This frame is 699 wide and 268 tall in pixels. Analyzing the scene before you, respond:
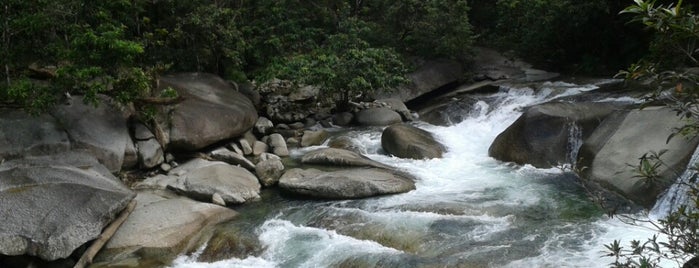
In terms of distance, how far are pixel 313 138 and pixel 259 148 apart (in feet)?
5.77

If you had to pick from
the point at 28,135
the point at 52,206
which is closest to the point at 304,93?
the point at 28,135

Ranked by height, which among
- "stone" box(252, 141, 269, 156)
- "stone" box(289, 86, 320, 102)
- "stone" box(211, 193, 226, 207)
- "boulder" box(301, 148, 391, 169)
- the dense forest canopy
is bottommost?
"stone" box(252, 141, 269, 156)

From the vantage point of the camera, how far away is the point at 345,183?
1068 centimetres

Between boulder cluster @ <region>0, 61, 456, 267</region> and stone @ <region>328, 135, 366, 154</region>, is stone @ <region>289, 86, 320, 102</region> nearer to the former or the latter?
boulder cluster @ <region>0, 61, 456, 267</region>

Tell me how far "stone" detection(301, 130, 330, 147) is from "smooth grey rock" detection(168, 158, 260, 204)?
11.3ft

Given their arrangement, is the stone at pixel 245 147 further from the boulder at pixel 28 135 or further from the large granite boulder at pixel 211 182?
the boulder at pixel 28 135

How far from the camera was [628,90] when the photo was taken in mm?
15172

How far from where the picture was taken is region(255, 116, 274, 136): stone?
15.7m

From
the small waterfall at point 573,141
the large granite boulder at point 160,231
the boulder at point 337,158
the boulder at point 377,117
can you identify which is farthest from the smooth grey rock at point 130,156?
the small waterfall at point 573,141

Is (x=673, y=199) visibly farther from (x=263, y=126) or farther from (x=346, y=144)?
(x=263, y=126)

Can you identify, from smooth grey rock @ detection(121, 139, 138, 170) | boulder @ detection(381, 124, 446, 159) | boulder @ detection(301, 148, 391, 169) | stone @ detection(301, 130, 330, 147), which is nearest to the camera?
smooth grey rock @ detection(121, 139, 138, 170)

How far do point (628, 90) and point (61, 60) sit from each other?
570 inches

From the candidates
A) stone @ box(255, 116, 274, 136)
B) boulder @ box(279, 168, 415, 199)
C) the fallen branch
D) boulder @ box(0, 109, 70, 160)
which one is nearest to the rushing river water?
boulder @ box(279, 168, 415, 199)

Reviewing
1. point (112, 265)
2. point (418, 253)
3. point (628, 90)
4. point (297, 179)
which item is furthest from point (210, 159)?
point (628, 90)
